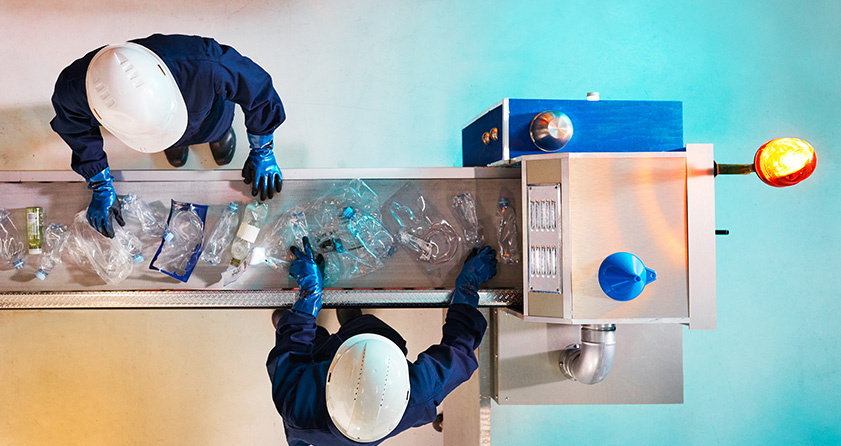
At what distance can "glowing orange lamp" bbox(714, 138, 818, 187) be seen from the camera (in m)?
1.28

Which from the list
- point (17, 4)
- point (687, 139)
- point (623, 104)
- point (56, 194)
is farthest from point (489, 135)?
point (17, 4)

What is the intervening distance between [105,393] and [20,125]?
155cm

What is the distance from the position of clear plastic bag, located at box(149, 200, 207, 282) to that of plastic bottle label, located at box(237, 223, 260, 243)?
0.56 feet

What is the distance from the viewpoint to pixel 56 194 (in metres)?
1.72

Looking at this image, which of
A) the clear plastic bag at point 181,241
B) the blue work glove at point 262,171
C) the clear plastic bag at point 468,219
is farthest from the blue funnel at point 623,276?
the clear plastic bag at point 181,241

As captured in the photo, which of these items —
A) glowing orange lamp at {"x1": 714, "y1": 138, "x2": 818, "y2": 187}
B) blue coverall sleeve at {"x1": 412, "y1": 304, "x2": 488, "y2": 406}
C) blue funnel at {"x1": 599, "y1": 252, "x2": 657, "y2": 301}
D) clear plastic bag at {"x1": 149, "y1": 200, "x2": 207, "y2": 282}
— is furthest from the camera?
clear plastic bag at {"x1": 149, "y1": 200, "x2": 207, "y2": 282}

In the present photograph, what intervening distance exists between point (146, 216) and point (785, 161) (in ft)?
7.30

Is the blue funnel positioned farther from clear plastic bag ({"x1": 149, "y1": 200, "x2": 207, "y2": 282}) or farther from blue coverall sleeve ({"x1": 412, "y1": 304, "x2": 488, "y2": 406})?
clear plastic bag ({"x1": 149, "y1": 200, "x2": 207, "y2": 282})

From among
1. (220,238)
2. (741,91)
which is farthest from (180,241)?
(741,91)

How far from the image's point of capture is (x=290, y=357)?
5.18 ft

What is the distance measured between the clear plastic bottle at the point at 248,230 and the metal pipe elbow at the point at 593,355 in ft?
4.37

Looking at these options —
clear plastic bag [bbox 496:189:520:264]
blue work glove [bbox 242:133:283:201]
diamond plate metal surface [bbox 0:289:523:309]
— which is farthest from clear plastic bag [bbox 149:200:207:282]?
clear plastic bag [bbox 496:189:520:264]

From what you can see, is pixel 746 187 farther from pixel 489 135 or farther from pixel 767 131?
pixel 489 135

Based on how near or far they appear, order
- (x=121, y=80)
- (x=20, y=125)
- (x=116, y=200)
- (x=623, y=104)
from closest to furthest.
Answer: (x=121, y=80)
(x=623, y=104)
(x=116, y=200)
(x=20, y=125)
